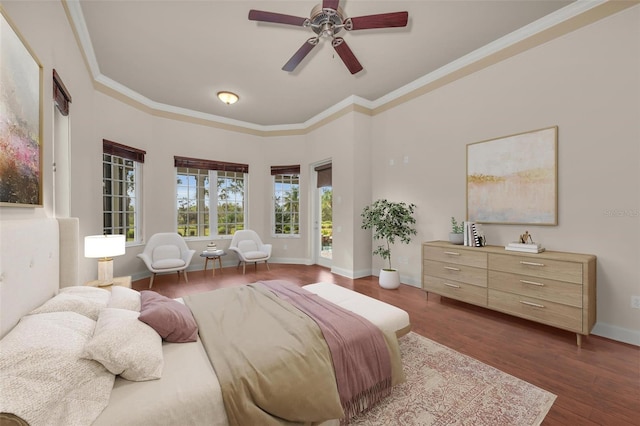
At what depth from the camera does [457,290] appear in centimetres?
329

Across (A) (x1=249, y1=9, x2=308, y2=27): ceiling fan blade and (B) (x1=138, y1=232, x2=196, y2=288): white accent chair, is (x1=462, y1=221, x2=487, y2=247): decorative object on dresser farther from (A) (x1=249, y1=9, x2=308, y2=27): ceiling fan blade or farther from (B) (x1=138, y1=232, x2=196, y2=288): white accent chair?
(B) (x1=138, y1=232, x2=196, y2=288): white accent chair

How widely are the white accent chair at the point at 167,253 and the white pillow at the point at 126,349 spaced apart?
10.6ft

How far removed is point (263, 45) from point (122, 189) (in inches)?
141

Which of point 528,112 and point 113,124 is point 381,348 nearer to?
point 528,112

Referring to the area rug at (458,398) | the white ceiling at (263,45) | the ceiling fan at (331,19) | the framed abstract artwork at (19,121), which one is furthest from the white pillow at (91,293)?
the white ceiling at (263,45)

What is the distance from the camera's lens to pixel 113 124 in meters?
4.26

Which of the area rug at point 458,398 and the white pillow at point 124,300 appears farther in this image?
the white pillow at point 124,300

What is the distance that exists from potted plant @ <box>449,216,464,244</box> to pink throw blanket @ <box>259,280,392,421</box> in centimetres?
225

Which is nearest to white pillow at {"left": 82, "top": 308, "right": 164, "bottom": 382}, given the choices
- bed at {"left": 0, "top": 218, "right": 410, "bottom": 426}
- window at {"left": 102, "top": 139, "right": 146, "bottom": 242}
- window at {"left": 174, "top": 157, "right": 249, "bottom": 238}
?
bed at {"left": 0, "top": 218, "right": 410, "bottom": 426}

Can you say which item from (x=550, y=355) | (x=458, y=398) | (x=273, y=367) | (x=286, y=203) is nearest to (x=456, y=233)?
(x=550, y=355)

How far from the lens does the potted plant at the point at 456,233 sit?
3.50m

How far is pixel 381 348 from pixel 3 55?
2.69 meters

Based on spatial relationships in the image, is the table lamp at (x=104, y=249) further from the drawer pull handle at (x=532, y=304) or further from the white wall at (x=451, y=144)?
the drawer pull handle at (x=532, y=304)

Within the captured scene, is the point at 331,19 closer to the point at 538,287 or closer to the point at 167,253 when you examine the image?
the point at 538,287
